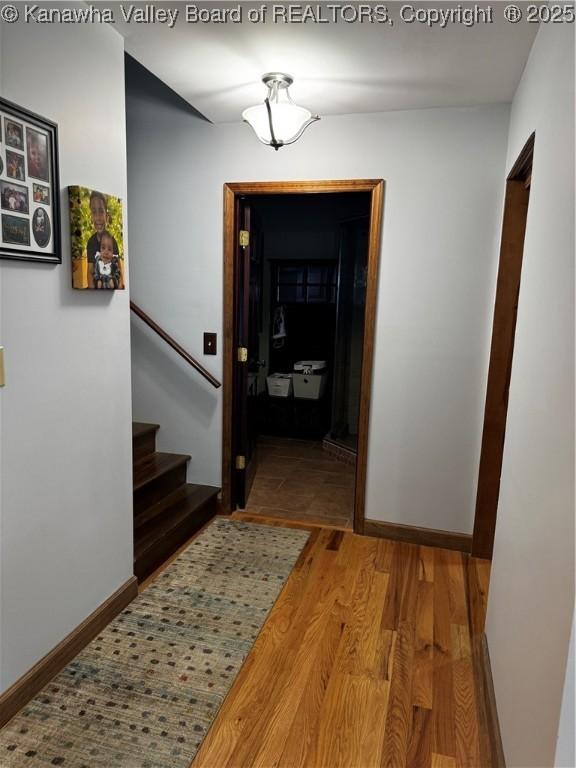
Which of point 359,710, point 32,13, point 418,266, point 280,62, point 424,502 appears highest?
point 280,62

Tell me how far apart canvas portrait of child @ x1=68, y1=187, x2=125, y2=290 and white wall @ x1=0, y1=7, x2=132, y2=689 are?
4 centimetres

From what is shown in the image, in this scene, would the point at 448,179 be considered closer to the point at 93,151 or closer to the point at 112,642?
the point at 93,151

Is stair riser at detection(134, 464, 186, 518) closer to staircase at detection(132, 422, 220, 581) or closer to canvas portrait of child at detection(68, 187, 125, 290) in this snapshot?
staircase at detection(132, 422, 220, 581)

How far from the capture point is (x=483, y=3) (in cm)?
182

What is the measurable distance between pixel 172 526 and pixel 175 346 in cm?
110

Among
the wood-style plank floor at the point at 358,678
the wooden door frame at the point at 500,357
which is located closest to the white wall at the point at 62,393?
the wood-style plank floor at the point at 358,678

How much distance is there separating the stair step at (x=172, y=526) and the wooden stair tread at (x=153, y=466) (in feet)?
0.61

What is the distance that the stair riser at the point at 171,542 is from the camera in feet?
8.52

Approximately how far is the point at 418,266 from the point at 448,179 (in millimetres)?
480

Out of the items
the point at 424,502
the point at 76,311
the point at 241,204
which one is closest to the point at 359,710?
the point at 424,502

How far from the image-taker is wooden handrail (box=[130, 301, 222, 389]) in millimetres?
3234

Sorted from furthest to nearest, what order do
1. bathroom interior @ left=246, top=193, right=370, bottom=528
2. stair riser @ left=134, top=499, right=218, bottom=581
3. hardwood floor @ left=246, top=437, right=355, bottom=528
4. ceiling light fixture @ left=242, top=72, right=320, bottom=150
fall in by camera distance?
1. bathroom interior @ left=246, top=193, right=370, bottom=528
2. hardwood floor @ left=246, top=437, right=355, bottom=528
3. stair riser @ left=134, top=499, right=218, bottom=581
4. ceiling light fixture @ left=242, top=72, right=320, bottom=150

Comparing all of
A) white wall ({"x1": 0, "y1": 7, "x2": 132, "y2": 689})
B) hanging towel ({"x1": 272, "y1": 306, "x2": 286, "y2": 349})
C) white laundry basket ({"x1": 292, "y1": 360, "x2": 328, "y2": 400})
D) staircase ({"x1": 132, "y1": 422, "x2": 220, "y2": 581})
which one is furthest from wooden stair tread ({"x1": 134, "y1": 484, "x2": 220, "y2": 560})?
hanging towel ({"x1": 272, "y1": 306, "x2": 286, "y2": 349})

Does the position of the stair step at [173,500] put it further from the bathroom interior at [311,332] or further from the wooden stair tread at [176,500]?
the bathroom interior at [311,332]
